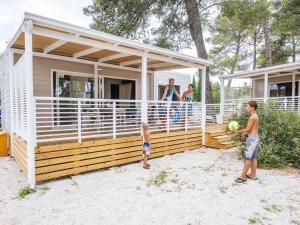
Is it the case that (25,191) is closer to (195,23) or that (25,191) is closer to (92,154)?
(92,154)

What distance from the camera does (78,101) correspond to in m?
4.73

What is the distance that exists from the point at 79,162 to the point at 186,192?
2289 mm

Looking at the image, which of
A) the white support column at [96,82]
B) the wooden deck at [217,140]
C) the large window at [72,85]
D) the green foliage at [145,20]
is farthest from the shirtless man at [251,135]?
the green foliage at [145,20]

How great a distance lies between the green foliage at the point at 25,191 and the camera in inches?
148

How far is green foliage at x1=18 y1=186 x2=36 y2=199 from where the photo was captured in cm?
375

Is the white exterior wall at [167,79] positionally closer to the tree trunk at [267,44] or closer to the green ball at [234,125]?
the green ball at [234,125]

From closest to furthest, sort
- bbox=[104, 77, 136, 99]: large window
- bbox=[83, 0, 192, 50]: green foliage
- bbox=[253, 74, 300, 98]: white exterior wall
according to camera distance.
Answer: bbox=[104, 77, 136, 99]: large window
bbox=[83, 0, 192, 50]: green foliage
bbox=[253, 74, 300, 98]: white exterior wall

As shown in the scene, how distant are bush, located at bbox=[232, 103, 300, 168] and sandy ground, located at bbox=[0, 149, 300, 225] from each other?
0.44 metres

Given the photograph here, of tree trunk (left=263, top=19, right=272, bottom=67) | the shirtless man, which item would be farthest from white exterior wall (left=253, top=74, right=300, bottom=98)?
the shirtless man

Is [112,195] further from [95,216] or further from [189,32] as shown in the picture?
[189,32]

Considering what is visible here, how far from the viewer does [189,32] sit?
1241 centimetres

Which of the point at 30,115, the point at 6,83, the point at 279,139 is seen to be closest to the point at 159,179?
the point at 30,115

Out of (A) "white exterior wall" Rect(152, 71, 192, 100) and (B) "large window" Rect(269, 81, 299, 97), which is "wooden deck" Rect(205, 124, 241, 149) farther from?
(B) "large window" Rect(269, 81, 299, 97)

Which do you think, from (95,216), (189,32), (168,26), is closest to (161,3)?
(168,26)
